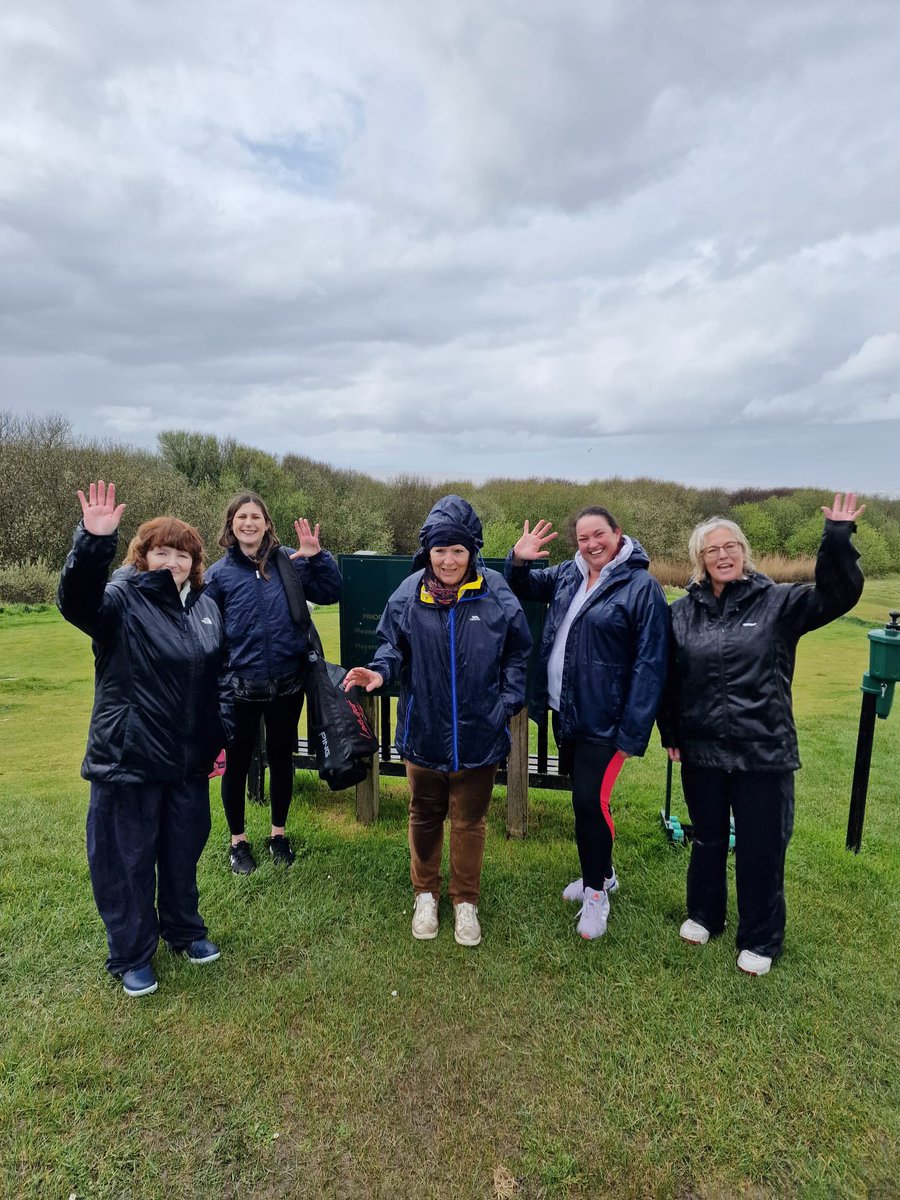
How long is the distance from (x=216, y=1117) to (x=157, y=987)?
2.69 feet

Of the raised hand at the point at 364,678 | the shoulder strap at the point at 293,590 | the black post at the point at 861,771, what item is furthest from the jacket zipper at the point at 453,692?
the black post at the point at 861,771

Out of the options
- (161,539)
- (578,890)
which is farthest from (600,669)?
(161,539)

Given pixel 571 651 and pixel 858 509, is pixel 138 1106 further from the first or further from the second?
pixel 858 509

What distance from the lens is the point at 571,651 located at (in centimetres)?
347

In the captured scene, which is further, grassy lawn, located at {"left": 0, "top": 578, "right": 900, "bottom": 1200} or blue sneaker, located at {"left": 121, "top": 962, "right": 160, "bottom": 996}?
blue sneaker, located at {"left": 121, "top": 962, "right": 160, "bottom": 996}

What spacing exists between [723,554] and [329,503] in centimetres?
3183

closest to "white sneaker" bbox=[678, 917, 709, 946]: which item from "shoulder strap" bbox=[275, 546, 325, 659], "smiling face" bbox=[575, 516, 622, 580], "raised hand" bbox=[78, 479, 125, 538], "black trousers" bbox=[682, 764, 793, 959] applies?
"black trousers" bbox=[682, 764, 793, 959]

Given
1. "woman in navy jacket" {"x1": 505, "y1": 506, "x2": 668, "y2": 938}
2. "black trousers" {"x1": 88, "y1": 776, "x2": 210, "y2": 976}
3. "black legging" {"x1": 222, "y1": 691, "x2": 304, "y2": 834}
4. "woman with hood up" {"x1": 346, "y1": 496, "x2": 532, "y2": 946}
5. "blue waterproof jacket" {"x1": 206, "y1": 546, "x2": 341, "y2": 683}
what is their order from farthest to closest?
"black legging" {"x1": 222, "y1": 691, "x2": 304, "y2": 834}, "blue waterproof jacket" {"x1": 206, "y1": 546, "x2": 341, "y2": 683}, "woman with hood up" {"x1": 346, "y1": 496, "x2": 532, "y2": 946}, "woman in navy jacket" {"x1": 505, "y1": 506, "x2": 668, "y2": 938}, "black trousers" {"x1": 88, "y1": 776, "x2": 210, "y2": 976}

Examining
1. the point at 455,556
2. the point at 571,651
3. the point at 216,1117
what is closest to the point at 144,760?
the point at 216,1117

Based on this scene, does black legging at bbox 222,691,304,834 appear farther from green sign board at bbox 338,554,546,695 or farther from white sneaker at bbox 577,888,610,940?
white sneaker at bbox 577,888,610,940

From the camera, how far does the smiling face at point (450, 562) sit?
3.40 meters

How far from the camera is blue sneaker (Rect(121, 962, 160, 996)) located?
123 inches

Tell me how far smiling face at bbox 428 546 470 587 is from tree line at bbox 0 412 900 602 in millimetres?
13419

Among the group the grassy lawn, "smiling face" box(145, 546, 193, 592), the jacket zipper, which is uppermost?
"smiling face" box(145, 546, 193, 592)
